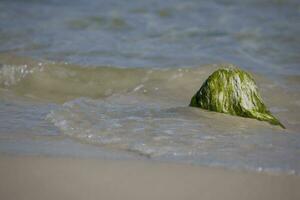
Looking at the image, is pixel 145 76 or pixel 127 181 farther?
pixel 145 76

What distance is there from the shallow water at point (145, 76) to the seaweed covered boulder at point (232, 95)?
129 millimetres

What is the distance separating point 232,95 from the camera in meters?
4.67

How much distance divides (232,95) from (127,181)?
71.1 inches

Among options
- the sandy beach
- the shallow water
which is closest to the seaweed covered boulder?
the shallow water

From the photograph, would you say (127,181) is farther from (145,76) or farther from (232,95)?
(145,76)

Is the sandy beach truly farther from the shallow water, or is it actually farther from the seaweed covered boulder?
the seaweed covered boulder

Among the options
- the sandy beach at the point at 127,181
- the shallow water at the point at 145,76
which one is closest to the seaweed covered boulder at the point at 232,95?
the shallow water at the point at 145,76

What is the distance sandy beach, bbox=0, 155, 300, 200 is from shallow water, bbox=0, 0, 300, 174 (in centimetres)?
18

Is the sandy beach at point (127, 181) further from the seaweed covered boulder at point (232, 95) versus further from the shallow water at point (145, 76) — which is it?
the seaweed covered boulder at point (232, 95)

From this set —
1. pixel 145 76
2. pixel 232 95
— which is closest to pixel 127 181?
pixel 232 95

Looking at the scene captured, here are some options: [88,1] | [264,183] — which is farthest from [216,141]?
[88,1]

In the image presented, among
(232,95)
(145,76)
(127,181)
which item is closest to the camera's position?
(127,181)

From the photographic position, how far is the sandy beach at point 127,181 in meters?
2.91

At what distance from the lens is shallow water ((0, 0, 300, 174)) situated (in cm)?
380
